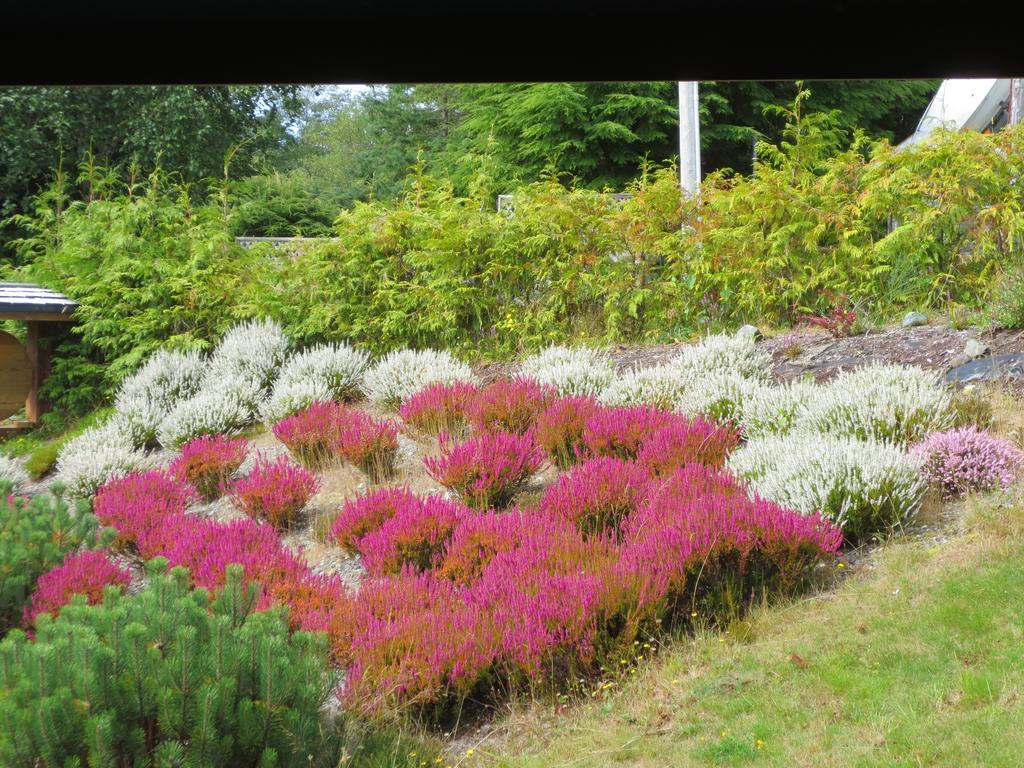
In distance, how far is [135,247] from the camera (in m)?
11.3

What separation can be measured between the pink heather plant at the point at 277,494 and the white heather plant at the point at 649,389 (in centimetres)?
244

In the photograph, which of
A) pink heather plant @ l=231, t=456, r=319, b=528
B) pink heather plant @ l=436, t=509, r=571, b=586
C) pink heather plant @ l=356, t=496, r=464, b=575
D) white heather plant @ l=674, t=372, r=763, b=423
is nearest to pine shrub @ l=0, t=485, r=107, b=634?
pink heather plant @ l=231, t=456, r=319, b=528

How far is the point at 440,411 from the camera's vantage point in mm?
7117

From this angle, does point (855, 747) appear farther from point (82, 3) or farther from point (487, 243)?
point (487, 243)

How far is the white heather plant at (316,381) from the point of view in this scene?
27.3 feet

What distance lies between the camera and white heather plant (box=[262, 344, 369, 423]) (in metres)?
8.33

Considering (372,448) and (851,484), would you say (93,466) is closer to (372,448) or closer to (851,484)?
(372,448)

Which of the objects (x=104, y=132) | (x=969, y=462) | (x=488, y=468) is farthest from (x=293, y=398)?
(x=104, y=132)

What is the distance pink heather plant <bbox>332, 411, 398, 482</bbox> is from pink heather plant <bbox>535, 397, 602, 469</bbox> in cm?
117

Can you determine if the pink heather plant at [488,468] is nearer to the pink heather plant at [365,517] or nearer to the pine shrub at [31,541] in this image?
the pink heather plant at [365,517]

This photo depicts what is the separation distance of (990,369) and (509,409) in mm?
3528

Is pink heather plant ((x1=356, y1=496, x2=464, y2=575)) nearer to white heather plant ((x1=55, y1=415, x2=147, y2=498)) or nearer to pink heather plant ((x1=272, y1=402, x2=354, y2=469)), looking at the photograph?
pink heather plant ((x1=272, y1=402, x2=354, y2=469))

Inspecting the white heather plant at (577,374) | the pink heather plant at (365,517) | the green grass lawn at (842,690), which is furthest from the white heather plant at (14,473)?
the green grass lawn at (842,690)

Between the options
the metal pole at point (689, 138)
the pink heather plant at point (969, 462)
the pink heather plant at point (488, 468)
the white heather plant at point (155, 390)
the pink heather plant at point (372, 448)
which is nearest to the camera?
the pink heather plant at point (969, 462)
